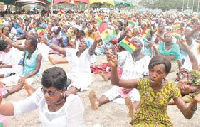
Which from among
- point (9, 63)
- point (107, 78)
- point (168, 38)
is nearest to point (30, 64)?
point (9, 63)

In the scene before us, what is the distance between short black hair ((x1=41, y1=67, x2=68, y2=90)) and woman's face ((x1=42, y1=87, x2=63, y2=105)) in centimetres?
3

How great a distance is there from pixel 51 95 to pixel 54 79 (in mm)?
127

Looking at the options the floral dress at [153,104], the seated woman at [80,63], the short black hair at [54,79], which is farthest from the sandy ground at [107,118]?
the short black hair at [54,79]

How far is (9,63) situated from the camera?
654cm

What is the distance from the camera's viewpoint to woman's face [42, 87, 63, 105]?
2295mm

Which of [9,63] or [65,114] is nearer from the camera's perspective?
[65,114]

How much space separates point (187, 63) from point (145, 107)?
12.2 ft

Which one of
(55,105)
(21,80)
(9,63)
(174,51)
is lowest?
(21,80)

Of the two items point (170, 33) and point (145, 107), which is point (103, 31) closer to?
point (145, 107)

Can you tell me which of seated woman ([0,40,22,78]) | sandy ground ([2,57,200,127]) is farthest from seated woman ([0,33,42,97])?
sandy ground ([2,57,200,127])

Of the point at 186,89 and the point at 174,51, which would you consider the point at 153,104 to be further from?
the point at 174,51

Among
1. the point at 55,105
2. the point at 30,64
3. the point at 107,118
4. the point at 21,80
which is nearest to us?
the point at 55,105

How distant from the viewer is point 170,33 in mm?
7738

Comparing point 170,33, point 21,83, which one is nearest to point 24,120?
point 21,83
